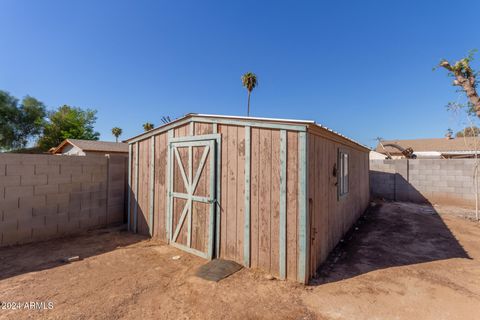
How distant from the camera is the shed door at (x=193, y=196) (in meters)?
3.72

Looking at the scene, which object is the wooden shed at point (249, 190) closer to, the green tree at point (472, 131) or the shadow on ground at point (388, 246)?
the shadow on ground at point (388, 246)

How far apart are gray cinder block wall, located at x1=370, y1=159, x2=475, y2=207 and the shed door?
938 centimetres

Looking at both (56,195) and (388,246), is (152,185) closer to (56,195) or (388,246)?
(56,195)

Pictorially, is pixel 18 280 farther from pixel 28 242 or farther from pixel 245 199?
pixel 245 199

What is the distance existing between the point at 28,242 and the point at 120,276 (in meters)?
2.83

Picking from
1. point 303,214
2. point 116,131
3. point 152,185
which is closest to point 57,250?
point 152,185

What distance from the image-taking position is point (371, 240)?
470 cm

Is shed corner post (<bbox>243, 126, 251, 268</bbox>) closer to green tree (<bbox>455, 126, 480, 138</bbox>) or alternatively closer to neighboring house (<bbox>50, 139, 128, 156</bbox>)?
green tree (<bbox>455, 126, 480, 138</bbox>)

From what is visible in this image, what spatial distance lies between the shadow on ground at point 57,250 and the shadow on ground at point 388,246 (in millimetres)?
3991

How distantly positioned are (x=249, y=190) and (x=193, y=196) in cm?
127

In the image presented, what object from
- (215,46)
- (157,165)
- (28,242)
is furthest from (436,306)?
(215,46)

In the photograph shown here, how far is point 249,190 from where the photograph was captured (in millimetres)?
3264

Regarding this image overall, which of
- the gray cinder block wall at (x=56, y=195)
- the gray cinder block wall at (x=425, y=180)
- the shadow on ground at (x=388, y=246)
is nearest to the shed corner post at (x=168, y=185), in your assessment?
the gray cinder block wall at (x=56, y=195)

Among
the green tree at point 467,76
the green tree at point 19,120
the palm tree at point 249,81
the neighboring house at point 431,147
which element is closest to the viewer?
the green tree at point 467,76
